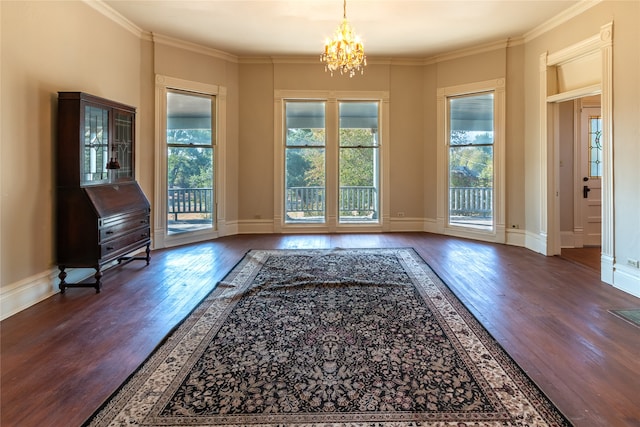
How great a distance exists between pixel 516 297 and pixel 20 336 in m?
4.29

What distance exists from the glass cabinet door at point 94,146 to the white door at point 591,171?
23.2ft

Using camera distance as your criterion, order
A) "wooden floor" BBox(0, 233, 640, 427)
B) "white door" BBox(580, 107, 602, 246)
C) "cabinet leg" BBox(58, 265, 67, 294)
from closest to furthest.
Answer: "wooden floor" BBox(0, 233, 640, 427) < "cabinet leg" BBox(58, 265, 67, 294) < "white door" BBox(580, 107, 602, 246)

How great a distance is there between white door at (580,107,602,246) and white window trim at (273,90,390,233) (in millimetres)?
3305

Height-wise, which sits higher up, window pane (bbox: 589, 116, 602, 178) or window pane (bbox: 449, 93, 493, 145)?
window pane (bbox: 449, 93, 493, 145)

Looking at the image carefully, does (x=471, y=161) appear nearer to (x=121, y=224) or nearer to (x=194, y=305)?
(x=194, y=305)

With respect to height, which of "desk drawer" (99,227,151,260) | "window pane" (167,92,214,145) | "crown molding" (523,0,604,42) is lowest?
"desk drawer" (99,227,151,260)

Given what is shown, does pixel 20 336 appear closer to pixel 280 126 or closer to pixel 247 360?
pixel 247 360

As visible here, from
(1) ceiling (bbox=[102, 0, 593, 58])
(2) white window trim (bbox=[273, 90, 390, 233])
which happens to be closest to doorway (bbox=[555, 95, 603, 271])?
(1) ceiling (bbox=[102, 0, 593, 58])

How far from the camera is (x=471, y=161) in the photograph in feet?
22.9

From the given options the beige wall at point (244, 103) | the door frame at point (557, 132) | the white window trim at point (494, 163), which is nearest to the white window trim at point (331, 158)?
the beige wall at point (244, 103)

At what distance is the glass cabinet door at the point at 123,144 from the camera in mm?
4540

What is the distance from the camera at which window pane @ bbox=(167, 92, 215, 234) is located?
21.0 ft

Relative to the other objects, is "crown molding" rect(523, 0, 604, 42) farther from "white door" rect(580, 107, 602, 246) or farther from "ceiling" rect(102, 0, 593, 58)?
"white door" rect(580, 107, 602, 246)

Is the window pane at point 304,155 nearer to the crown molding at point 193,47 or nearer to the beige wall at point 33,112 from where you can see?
the crown molding at point 193,47
